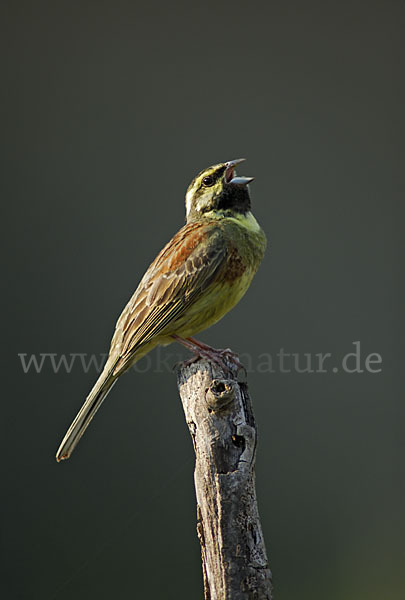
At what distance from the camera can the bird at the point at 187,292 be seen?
2133mm

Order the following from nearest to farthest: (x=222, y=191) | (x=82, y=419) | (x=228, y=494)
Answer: (x=228, y=494)
(x=82, y=419)
(x=222, y=191)

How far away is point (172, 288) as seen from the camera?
85.1 inches

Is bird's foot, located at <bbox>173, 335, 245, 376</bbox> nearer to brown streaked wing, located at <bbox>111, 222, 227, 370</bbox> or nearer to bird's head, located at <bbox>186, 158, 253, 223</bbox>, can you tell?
brown streaked wing, located at <bbox>111, 222, 227, 370</bbox>

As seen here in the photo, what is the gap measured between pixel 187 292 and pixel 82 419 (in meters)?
0.52

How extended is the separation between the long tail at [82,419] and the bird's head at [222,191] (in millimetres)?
680

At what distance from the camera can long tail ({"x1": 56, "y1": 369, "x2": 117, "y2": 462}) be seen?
2050mm

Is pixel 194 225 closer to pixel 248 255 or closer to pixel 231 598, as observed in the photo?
pixel 248 255

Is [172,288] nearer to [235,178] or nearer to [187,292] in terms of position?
[187,292]

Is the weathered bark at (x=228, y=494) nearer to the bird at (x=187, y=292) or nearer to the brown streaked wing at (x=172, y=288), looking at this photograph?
the bird at (x=187, y=292)

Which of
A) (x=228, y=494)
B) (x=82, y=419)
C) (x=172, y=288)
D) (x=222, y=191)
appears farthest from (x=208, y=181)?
(x=228, y=494)

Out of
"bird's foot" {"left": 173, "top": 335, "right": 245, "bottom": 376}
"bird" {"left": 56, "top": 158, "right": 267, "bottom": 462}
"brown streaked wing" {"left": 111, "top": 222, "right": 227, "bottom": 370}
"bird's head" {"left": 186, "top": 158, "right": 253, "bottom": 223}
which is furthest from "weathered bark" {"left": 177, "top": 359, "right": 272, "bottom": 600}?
"bird's head" {"left": 186, "top": 158, "right": 253, "bottom": 223}

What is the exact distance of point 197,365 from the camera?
6.59 ft

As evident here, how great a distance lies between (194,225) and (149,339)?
1.45 feet

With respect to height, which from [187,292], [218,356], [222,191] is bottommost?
[218,356]
